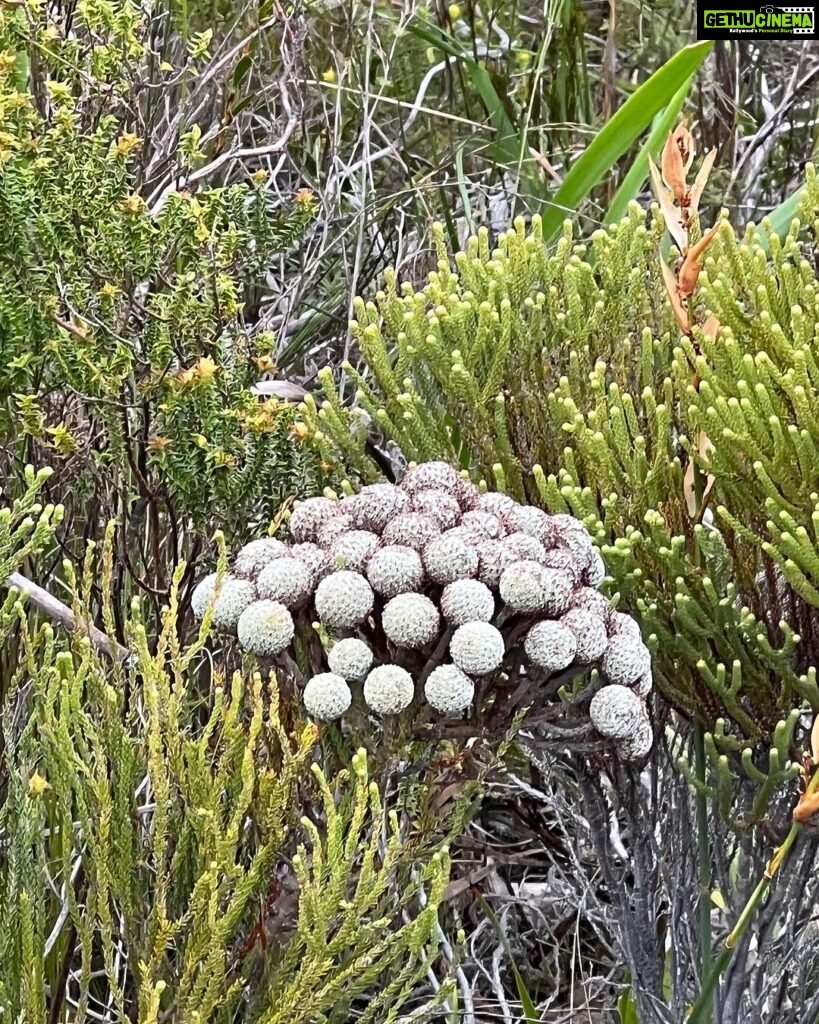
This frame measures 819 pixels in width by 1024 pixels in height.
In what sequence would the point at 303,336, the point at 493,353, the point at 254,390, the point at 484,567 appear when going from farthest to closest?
the point at 303,336
the point at 254,390
the point at 493,353
the point at 484,567

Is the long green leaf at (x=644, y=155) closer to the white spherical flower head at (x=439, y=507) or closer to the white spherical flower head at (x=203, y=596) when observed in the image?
the white spherical flower head at (x=439, y=507)

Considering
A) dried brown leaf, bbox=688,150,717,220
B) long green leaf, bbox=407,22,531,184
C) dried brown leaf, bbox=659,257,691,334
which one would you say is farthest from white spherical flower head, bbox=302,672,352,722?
long green leaf, bbox=407,22,531,184

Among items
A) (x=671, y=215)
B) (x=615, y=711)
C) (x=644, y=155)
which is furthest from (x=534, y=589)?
(x=644, y=155)

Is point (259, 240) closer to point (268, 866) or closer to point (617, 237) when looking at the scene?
point (617, 237)

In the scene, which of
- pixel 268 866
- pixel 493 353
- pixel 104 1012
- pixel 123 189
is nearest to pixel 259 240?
pixel 123 189

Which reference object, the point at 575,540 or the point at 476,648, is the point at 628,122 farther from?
the point at 476,648

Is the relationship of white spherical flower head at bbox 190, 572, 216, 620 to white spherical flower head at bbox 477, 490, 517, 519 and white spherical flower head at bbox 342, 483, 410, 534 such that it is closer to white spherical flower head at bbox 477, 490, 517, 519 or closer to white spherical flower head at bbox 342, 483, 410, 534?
white spherical flower head at bbox 342, 483, 410, 534

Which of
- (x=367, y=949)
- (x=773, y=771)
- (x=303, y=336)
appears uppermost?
(x=303, y=336)
